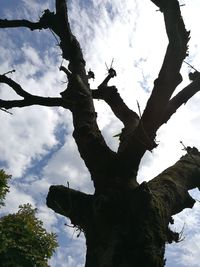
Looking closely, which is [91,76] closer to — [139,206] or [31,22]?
[31,22]

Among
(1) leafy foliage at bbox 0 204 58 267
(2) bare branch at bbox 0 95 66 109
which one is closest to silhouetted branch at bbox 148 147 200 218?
(2) bare branch at bbox 0 95 66 109

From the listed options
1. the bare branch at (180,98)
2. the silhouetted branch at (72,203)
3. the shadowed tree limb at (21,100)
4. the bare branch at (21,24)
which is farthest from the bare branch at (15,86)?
the bare branch at (180,98)

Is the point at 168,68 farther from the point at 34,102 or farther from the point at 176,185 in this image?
the point at 34,102

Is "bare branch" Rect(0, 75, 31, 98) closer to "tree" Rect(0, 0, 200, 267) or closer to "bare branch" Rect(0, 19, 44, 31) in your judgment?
"tree" Rect(0, 0, 200, 267)

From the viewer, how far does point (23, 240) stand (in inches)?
685

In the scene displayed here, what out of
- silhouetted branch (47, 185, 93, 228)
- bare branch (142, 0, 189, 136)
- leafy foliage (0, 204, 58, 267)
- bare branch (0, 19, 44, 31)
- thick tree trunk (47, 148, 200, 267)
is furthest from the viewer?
leafy foliage (0, 204, 58, 267)

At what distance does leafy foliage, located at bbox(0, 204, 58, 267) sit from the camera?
1619cm

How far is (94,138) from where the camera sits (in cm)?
402

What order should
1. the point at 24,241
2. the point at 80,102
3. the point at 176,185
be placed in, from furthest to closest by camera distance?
the point at 24,241 → the point at 80,102 → the point at 176,185

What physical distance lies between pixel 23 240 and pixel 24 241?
3.0 inches

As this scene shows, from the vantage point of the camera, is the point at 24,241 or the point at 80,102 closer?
the point at 80,102

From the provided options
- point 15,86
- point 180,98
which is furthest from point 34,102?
point 180,98

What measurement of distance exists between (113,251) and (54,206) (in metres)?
0.98

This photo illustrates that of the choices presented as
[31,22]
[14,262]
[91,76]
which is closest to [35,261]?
[14,262]
